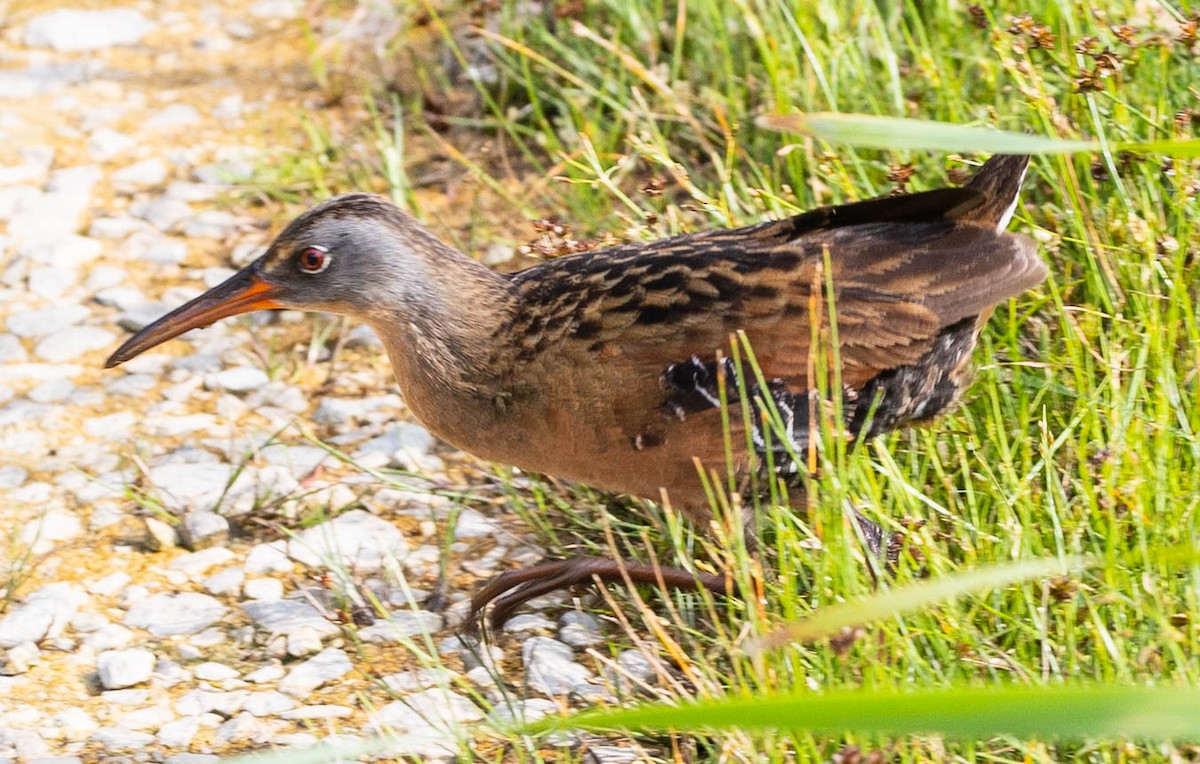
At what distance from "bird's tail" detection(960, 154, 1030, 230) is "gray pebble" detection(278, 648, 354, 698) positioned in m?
1.74

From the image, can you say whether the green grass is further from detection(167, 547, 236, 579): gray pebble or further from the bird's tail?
detection(167, 547, 236, 579): gray pebble

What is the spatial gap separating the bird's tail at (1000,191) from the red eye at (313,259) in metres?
1.52

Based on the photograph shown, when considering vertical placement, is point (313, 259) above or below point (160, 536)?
above

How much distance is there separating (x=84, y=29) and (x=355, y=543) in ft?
10.7

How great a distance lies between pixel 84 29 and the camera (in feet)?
20.0

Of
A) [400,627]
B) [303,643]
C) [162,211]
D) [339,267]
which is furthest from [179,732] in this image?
[162,211]

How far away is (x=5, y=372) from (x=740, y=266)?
7.69 ft

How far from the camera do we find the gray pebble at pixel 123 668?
329 cm

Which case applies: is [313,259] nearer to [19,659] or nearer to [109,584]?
[109,584]

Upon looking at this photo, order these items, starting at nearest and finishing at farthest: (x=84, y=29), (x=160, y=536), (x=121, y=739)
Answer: (x=121, y=739), (x=160, y=536), (x=84, y=29)

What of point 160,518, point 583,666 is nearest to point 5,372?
point 160,518

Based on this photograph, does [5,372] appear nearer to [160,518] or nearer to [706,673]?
[160,518]

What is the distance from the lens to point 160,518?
152 inches

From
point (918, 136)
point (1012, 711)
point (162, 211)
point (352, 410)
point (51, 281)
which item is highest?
point (918, 136)
